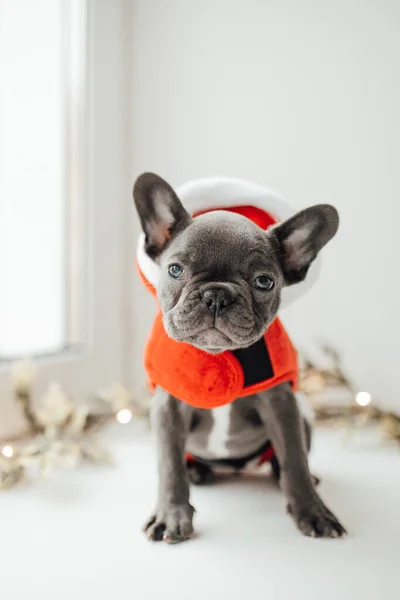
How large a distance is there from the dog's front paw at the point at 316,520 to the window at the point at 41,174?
102cm

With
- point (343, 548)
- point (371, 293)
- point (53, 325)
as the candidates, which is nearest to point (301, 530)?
point (343, 548)

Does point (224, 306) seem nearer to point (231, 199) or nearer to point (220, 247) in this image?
point (220, 247)

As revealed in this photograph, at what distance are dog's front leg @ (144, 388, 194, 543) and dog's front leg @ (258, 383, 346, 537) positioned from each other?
6.4 inches

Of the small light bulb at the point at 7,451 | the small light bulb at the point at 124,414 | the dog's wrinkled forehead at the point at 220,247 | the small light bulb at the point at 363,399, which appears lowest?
the small light bulb at the point at 124,414

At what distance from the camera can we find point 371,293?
1.87 meters

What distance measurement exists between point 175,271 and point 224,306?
0.12 m

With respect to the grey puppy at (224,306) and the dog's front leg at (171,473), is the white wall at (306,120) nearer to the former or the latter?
the grey puppy at (224,306)

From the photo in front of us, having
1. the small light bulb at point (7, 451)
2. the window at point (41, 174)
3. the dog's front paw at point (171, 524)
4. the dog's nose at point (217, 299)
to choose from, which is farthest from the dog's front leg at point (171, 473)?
the window at point (41, 174)

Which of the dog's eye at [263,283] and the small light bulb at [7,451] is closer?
the dog's eye at [263,283]

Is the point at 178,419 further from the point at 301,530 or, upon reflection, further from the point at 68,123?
the point at 68,123

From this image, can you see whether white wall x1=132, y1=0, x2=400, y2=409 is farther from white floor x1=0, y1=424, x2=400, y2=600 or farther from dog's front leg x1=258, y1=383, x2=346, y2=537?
dog's front leg x1=258, y1=383, x2=346, y2=537

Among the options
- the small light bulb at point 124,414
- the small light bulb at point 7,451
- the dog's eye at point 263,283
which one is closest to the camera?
the dog's eye at point 263,283

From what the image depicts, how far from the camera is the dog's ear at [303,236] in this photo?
0.97 m

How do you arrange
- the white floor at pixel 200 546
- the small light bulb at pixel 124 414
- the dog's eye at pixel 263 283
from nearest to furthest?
1. the white floor at pixel 200 546
2. the dog's eye at pixel 263 283
3. the small light bulb at pixel 124 414
